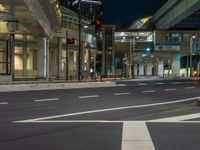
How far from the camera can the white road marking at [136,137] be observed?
8945 mm

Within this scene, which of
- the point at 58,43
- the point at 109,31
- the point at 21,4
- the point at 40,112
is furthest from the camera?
the point at 109,31

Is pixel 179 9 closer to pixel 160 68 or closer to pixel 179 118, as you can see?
pixel 179 118

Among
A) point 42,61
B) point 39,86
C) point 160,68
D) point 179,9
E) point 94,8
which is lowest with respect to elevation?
point 39,86

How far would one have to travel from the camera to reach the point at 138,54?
106562 mm

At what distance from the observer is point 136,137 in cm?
1008

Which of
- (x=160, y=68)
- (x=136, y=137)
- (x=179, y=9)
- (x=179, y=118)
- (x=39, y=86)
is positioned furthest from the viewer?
(x=160, y=68)

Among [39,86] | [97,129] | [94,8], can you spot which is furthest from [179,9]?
[97,129]

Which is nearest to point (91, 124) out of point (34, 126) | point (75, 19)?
point (34, 126)

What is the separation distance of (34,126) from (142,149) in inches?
166

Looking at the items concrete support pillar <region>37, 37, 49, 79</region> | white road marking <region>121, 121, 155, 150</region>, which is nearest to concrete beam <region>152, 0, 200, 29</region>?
concrete support pillar <region>37, 37, 49, 79</region>

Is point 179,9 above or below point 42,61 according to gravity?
above

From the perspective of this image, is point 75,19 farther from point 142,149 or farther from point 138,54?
point 142,149

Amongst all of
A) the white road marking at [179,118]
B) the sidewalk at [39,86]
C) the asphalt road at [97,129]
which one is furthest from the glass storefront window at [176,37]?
the white road marking at [179,118]

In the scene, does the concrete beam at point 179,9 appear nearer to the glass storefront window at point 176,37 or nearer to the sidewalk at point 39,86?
the sidewalk at point 39,86
